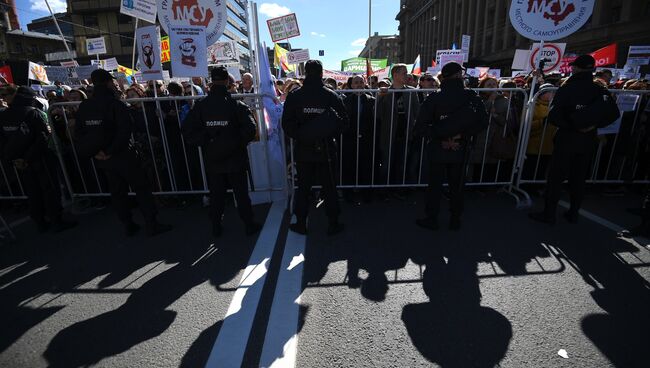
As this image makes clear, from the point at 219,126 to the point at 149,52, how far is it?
218 centimetres

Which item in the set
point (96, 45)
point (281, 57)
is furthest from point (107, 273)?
point (96, 45)

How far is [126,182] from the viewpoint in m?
4.34

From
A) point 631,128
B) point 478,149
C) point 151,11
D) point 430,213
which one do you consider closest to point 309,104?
point 430,213

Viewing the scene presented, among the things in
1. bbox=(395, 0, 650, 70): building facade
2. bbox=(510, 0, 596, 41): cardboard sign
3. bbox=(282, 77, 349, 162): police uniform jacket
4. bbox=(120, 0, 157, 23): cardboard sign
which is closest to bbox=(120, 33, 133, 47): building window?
bbox=(395, 0, 650, 70): building facade

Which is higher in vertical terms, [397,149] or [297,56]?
[297,56]

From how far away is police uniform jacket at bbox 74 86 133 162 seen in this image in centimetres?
390

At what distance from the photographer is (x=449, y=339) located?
2396 mm

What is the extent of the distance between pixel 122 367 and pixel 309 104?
288cm

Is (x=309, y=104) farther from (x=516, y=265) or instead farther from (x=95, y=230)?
(x=95, y=230)

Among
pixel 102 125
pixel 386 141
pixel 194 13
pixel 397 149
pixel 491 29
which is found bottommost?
pixel 397 149

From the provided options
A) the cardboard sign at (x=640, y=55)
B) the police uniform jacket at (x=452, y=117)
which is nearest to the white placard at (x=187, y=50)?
the police uniform jacket at (x=452, y=117)

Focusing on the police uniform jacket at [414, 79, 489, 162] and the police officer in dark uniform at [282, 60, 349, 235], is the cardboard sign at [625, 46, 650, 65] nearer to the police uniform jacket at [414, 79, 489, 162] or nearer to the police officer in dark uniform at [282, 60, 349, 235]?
Result: the police uniform jacket at [414, 79, 489, 162]

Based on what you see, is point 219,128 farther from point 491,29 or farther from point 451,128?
point 491,29

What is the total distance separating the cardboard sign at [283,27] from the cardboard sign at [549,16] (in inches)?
271
